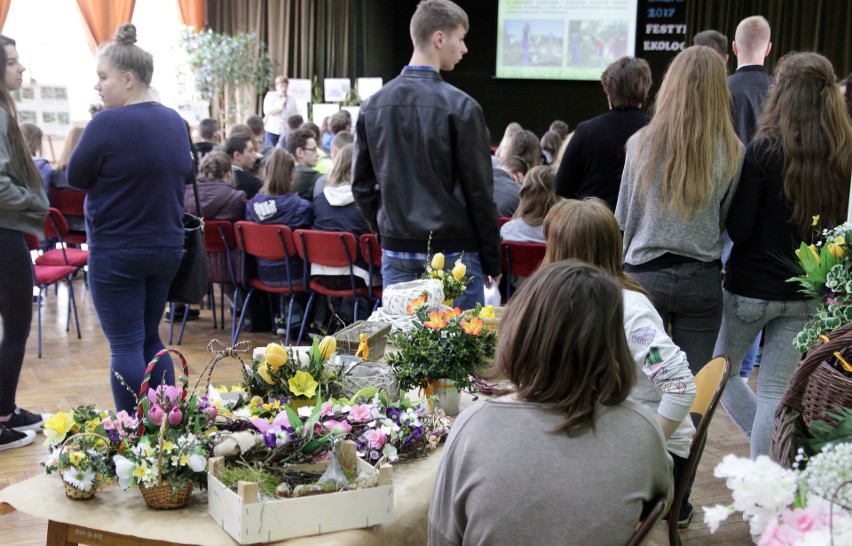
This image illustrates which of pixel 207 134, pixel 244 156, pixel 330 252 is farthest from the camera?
pixel 207 134

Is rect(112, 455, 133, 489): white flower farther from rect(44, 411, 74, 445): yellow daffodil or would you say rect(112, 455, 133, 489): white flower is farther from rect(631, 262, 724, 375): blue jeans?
rect(631, 262, 724, 375): blue jeans

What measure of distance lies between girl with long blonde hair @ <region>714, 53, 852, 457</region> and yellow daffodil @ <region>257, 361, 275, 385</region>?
1606 millimetres

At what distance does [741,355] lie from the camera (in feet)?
9.51

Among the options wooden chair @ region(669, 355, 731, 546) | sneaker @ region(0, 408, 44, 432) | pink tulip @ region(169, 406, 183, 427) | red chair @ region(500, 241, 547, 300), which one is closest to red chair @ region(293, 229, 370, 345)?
red chair @ region(500, 241, 547, 300)

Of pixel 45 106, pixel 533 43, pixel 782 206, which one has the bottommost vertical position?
pixel 782 206

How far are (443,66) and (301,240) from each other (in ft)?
5.94

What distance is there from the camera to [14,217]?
330 centimetres

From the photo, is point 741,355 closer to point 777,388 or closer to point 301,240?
point 777,388

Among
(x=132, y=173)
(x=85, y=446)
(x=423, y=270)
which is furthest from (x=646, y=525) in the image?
(x=132, y=173)

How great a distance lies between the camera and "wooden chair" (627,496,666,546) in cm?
139

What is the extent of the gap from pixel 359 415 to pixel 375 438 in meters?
0.07

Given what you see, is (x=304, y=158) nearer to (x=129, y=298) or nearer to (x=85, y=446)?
(x=129, y=298)

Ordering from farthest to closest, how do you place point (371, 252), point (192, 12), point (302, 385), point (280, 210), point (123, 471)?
point (192, 12)
point (280, 210)
point (371, 252)
point (302, 385)
point (123, 471)

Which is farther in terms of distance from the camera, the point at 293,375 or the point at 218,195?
the point at 218,195
